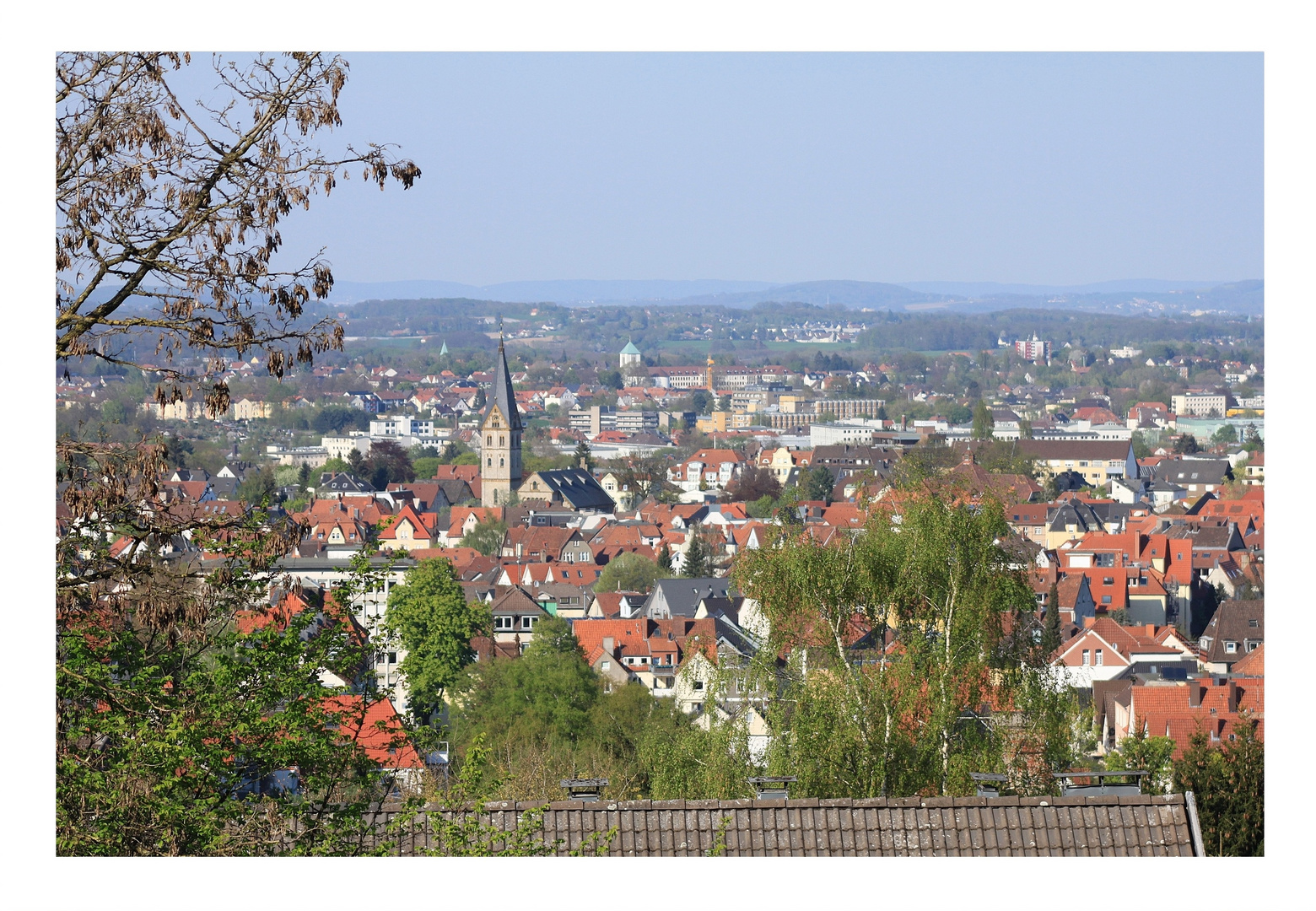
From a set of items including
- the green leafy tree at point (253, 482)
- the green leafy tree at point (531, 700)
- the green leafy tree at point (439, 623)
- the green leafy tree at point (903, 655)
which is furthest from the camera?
the green leafy tree at point (253, 482)

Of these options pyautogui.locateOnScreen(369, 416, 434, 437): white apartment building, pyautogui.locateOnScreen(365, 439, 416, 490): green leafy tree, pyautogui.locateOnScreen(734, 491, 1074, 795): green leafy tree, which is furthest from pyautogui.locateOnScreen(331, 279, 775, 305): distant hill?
pyautogui.locateOnScreen(734, 491, 1074, 795): green leafy tree

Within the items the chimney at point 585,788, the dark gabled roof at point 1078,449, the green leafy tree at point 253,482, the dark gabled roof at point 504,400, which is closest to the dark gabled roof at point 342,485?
the green leafy tree at point 253,482

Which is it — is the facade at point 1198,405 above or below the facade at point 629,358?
below

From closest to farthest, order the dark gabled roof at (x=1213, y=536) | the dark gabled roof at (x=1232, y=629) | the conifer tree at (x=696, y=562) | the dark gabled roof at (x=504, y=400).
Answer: the dark gabled roof at (x=1232, y=629) → the conifer tree at (x=696, y=562) → the dark gabled roof at (x=1213, y=536) → the dark gabled roof at (x=504, y=400)

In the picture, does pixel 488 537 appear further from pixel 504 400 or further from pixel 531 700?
pixel 531 700

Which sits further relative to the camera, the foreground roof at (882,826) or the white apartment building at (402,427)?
the white apartment building at (402,427)

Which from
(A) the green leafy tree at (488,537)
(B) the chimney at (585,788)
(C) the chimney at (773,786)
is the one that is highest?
Result: (B) the chimney at (585,788)

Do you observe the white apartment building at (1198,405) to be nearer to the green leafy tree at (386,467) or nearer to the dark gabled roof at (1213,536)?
the green leafy tree at (386,467)

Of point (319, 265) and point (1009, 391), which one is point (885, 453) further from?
point (319, 265)
